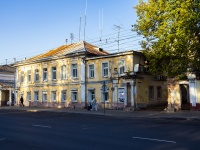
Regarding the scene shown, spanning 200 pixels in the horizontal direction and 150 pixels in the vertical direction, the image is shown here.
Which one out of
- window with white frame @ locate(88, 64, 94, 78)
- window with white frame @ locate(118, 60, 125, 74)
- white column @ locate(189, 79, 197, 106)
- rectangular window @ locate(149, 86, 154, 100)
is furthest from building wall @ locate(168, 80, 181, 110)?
window with white frame @ locate(88, 64, 94, 78)

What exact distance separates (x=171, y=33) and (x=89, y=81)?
13712mm

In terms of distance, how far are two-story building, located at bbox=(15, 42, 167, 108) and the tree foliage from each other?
412 cm

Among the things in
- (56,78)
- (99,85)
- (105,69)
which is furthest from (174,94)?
(56,78)

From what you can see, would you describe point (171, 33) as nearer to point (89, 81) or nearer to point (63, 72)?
point (89, 81)

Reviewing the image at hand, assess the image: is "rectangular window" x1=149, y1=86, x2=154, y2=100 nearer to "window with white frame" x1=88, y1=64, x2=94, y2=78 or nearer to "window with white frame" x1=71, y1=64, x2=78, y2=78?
"window with white frame" x1=88, y1=64, x2=94, y2=78

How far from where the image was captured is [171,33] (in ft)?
79.0

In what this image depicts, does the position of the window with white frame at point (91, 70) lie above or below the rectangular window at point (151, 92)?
above

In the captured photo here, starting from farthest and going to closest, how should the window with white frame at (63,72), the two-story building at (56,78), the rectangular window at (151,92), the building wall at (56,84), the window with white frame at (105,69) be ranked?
the window with white frame at (63,72), the two-story building at (56,78), the building wall at (56,84), the rectangular window at (151,92), the window with white frame at (105,69)

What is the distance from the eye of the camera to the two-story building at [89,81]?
100ft

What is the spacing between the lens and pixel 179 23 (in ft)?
75.0

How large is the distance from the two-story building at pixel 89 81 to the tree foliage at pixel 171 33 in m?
4.12

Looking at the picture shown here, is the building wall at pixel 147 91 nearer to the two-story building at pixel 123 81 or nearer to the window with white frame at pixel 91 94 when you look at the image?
the two-story building at pixel 123 81

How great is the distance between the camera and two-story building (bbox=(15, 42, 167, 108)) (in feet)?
100

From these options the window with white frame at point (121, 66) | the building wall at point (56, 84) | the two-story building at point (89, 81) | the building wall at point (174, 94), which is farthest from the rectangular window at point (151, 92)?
the building wall at point (56, 84)
